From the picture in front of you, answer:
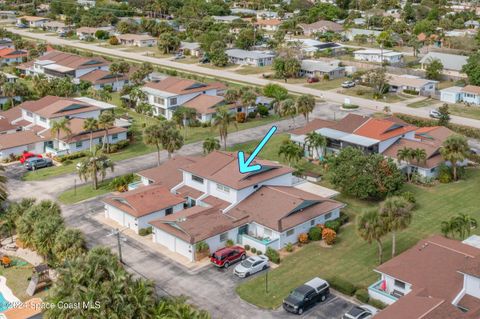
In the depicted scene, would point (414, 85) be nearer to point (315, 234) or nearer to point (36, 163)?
point (315, 234)

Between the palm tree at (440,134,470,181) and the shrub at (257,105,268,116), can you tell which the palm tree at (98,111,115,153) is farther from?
the palm tree at (440,134,470,181)

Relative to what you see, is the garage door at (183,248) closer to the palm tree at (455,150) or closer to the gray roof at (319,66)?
the palm tree at (455,150)

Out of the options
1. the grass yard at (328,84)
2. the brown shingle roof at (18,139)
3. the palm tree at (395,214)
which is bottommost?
the grass yard at (328,84)

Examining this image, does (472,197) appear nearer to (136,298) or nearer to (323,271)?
(323,271)

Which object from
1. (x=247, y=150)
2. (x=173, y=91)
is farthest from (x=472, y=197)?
(x=173, y=91)

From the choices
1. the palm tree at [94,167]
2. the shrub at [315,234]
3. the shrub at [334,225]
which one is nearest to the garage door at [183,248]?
the shrub at [315,234]
